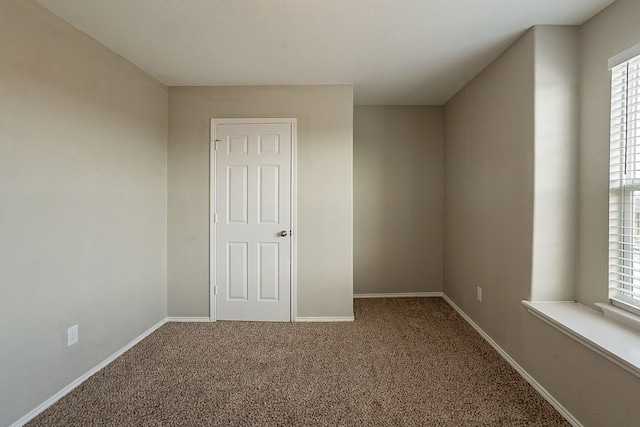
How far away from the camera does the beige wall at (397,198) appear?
12.6 ft

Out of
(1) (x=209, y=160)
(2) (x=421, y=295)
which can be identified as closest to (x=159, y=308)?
(1) (x=209, y=160)

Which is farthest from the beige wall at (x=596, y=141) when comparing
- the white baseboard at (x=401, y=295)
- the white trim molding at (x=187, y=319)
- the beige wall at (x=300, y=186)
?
the white trim molding at (x=187, y=319)

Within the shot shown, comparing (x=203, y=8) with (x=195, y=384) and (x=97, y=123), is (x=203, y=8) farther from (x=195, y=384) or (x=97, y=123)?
(x=195, y=384)

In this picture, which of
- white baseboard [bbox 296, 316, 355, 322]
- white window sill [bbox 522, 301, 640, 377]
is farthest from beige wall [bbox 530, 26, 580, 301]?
white baseboard [bbox 296, 316, 355, 322]

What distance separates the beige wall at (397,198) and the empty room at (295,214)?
1.30 feet

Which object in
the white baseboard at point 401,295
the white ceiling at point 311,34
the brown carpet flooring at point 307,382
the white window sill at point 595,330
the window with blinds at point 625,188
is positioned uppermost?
the white ceiling at point 311,34

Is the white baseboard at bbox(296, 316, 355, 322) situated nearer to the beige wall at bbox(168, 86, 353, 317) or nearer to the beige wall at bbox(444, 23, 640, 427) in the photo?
the beige wall at bbox(168, 86, 353, 317)

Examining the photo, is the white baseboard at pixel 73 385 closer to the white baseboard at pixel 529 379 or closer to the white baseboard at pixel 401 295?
the white baseboard at pixel 401 295

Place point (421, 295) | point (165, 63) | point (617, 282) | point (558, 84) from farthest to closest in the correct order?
point (421, 295)
point (165, 63)
point (558, 84)
point (617, 282)

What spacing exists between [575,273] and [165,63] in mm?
3612

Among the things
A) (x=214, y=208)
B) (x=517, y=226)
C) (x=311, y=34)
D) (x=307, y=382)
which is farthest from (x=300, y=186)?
(x=517, y=226)

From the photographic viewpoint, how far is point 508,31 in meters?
2.08

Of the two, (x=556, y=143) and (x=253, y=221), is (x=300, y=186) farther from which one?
(x=556, y=143)

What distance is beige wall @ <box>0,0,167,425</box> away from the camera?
5.38 ft
